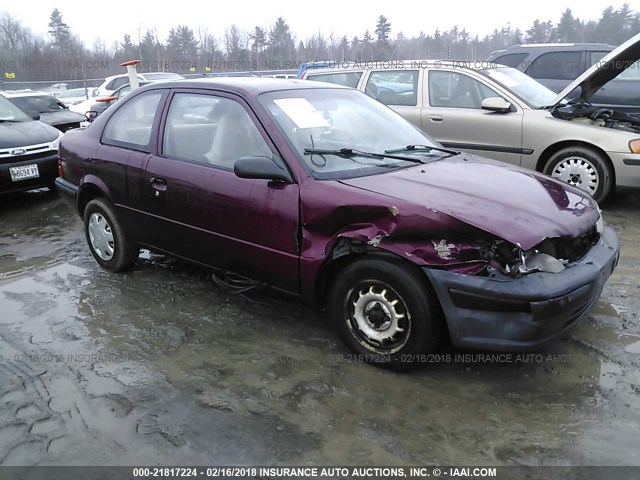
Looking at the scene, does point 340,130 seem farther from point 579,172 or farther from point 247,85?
point 579,172

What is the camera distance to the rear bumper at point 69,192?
187 inches

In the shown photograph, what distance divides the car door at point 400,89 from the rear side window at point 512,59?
365cm

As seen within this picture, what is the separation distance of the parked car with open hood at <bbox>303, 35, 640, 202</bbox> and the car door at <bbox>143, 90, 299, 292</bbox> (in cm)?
364

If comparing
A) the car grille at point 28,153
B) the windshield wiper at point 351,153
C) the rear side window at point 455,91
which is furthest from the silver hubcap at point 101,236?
the rear side window at point 455,91

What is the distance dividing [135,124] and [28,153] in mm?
3384

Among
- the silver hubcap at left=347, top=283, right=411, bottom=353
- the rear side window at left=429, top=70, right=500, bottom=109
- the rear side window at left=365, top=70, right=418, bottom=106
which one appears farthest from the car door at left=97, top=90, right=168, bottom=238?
the rear side window at left=429, top=70, right=500, bottom=109

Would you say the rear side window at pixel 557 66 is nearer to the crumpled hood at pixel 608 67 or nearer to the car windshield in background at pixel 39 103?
the crumpled hood at pixel 608 67

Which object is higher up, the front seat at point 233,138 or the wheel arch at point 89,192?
the front seat at point 233,138

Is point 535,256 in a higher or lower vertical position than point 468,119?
lower

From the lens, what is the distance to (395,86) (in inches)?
278

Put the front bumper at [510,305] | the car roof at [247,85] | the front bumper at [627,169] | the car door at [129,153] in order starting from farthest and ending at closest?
the front bumper at [627,169], the car door at [129,153], the car roof at [247,85], the front bumper at [510,305]

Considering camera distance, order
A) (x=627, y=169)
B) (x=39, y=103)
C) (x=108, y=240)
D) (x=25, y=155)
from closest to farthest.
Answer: (x=108, y=240) < (x=627, y=169) < (x=25, y=155) < (x=39, y=103)

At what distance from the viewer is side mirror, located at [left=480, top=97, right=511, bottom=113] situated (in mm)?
6090

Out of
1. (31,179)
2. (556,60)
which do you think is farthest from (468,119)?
(31,179)
